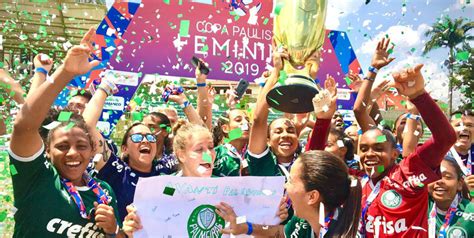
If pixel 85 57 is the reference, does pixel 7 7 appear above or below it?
above

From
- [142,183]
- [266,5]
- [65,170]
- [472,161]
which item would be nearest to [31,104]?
[65,170]

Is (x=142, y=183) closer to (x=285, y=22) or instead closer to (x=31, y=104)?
(x=31, y=104)

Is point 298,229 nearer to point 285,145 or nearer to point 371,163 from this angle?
point 371,163

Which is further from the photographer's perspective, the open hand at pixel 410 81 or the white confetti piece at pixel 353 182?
the open hand at pixel 410 81

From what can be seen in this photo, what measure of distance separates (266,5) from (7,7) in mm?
4494

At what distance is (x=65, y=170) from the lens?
2.64 meters

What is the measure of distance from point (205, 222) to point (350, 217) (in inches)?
31.9

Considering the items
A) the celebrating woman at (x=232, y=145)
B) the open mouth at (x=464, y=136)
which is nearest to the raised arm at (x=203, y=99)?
the celebrating woman at (x=232, y=145)

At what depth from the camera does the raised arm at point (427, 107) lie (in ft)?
9.27

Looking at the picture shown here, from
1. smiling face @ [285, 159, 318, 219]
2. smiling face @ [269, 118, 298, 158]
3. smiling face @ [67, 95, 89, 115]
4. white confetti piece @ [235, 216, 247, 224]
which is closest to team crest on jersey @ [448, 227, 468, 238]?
smiling face @ [269, 118, 298, 158]

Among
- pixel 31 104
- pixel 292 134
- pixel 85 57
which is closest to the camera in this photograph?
pixel 31 104

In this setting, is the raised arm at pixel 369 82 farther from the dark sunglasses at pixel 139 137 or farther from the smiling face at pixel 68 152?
the smiling face at pixel 68 152

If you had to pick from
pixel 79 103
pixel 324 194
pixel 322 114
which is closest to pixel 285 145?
pixel 322 114

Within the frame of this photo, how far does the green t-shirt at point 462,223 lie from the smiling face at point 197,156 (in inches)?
76.8
